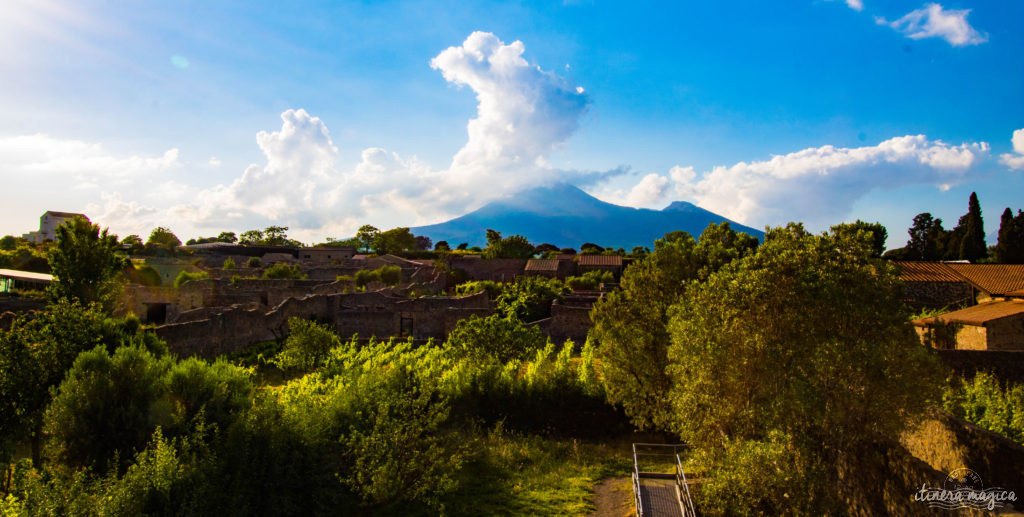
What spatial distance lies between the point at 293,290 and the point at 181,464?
103 feet

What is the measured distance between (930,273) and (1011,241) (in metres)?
31.5

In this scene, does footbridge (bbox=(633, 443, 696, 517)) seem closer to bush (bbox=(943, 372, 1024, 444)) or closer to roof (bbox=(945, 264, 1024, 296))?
bush (bbox=(943, 372, 1024, 444))

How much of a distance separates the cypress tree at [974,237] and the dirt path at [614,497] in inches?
2701

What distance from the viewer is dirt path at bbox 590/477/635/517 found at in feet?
49.4


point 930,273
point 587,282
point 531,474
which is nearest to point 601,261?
point 587,282

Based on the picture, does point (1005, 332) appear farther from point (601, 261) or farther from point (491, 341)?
point (601, 261)

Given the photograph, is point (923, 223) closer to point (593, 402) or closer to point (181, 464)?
point (593, 402)

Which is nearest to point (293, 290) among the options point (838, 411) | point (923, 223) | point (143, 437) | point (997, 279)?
point (143, 437)

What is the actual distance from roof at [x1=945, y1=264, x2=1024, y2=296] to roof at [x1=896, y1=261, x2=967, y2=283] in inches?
16.0

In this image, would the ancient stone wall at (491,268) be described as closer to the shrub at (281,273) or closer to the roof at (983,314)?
the shrub at (281,273)

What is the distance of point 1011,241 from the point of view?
56.4 metres

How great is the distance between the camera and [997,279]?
33562 millimetres

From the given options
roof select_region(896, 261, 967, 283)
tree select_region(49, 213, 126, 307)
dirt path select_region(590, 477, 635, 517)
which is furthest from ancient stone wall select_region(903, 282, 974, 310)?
tree select_region(49, 213, 126, 307)

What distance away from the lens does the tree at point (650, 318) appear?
60.7 feet
